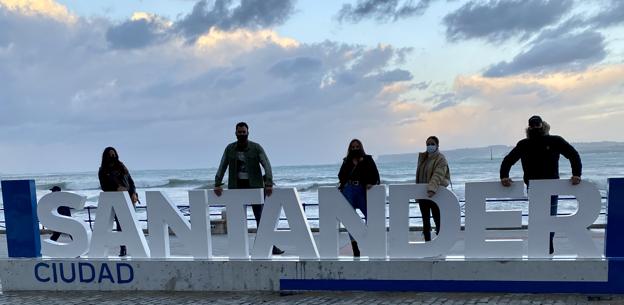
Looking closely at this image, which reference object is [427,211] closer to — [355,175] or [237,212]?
[355,175]

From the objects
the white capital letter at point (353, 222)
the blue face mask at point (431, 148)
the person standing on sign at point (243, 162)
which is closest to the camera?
the white capital letter at point (353, 222)

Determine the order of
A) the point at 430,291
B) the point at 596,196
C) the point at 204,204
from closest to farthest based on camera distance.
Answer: the point at 596,196 → the point at 430,291 → the point at 204,204

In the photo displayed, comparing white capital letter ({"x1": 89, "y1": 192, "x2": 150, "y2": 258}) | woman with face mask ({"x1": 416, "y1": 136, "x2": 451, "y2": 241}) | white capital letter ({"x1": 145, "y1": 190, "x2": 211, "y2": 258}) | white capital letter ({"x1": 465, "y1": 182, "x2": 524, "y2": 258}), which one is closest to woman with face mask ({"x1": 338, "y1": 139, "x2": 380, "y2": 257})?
woman with face mask ({"x1": 416, "y1": 136, "x2": 451, "y2": 241})

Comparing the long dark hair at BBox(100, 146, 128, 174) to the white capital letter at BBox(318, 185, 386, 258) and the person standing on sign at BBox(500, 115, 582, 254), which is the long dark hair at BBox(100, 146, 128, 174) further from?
the person standing on sign at BBox(500, 115, 582, 254)

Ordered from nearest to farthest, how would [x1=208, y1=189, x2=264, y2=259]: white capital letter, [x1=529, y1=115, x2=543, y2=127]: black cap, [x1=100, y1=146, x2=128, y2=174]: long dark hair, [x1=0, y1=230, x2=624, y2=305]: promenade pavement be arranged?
[x1=0, y1=230, x2=624, y2=305]: promenade pavement, [x1=529, y1=115, x2=543, y2=127]: black cap, [x1=208, y1=189, x2=264, y2=259]: white capital letter, [x1=100, y1=146, x2=128, y2=174]: long dark hair

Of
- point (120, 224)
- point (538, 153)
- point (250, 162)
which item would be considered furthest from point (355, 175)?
point (120, 224)

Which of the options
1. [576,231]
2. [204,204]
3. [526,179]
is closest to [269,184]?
[204,204]

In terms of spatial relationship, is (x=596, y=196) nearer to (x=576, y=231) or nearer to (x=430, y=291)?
(x=576, y=231)

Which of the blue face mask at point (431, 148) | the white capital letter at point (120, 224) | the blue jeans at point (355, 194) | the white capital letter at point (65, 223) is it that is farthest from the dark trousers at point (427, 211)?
the white capital letter at point (65, 223)

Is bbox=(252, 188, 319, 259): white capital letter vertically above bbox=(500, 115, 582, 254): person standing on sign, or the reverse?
bbox=(500, 115, 582, 254): person standing on sign

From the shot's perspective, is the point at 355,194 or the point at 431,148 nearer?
the point at 355,194

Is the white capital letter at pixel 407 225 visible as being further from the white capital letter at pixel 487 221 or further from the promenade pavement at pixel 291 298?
the promenade pavement at pixel 291 298

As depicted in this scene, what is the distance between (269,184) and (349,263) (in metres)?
1.34

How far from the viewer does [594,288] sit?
5188mm
